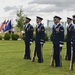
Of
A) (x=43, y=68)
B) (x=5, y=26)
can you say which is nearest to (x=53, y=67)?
(x=43, y=68)

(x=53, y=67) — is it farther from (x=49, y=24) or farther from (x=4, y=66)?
(x=49, y=24)

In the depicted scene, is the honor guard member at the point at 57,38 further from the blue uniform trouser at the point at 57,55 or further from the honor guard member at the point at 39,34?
the honor guard member at the point at 39,34

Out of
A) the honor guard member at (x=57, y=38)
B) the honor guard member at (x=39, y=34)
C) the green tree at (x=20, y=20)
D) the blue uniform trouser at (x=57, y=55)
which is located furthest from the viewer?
the green tree at (x=20, y=20)

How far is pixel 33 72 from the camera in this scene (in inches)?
488

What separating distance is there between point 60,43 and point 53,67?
1091mm

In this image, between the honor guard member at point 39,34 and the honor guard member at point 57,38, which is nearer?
the honor guard member at point 57,38

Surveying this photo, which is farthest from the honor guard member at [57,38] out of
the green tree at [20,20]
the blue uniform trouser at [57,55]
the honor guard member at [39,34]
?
the green tree at [20,20]

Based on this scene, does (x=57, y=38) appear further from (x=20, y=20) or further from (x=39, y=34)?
(x=20, y=20)

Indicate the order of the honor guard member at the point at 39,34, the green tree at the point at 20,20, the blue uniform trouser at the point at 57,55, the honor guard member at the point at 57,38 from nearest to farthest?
the honor guard member at the point at 57,38, the blue uniform trouser at the point at 57,55, the honor guard member at the point at 39,34, the green tree at the point at 20,20

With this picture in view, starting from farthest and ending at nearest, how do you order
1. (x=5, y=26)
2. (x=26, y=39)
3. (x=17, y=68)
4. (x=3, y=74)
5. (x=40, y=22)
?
(x=5, y=26)
(x=26, y=39)
(x=40, y=22)
(x=17, y=68)
(x=3, y=74)

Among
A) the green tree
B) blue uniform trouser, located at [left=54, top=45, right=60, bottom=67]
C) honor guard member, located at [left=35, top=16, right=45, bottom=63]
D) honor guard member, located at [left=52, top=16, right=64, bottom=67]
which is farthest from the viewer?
the green tree

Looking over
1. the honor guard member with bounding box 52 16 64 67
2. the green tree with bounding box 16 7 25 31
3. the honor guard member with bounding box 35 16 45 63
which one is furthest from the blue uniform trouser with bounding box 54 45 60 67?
the green tree with bounding box 16 7 25 31

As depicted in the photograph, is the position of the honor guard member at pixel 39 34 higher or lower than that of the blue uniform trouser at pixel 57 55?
higher

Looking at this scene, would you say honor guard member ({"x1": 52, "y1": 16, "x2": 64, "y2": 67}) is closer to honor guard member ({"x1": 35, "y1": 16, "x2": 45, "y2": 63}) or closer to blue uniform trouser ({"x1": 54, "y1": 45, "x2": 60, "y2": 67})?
blue uniform trouser ({"x1": 54, "y1": 45, "x2": 60, "y2": 67})
